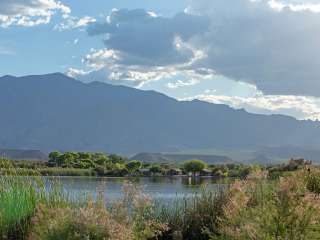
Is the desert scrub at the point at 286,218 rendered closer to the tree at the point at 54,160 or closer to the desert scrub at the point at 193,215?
the desert scrub at the point at 193,215

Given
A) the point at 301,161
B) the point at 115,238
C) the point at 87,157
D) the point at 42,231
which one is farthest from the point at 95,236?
the point at 87,157

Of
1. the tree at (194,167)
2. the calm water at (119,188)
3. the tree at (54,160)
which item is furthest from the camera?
the tree at (194,167)

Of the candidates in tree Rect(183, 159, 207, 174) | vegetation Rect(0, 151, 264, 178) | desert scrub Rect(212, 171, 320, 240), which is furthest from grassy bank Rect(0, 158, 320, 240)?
tree Rect(183, 159, 207, 174)

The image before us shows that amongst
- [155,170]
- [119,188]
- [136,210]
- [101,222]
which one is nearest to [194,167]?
[155,170]

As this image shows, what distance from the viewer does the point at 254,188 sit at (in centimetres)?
1229

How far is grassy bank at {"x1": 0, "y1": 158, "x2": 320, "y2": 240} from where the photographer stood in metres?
8.12

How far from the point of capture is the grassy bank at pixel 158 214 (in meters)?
8.12

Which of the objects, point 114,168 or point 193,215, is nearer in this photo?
point 193,215

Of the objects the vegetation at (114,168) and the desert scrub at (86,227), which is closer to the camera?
the desert scrub at (86,227)

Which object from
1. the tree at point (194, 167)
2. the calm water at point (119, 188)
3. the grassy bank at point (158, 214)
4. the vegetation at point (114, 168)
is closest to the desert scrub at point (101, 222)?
the grassy bank at point (158, 214)

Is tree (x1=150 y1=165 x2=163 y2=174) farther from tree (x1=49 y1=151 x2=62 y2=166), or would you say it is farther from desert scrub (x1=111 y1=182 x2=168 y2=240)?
desert scrub (x1=111 y1=182 x2=168 y2=240)

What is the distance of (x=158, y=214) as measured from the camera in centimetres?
1413

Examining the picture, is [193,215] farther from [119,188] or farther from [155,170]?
[155,170]

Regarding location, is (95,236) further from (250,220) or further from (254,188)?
(254,188)
